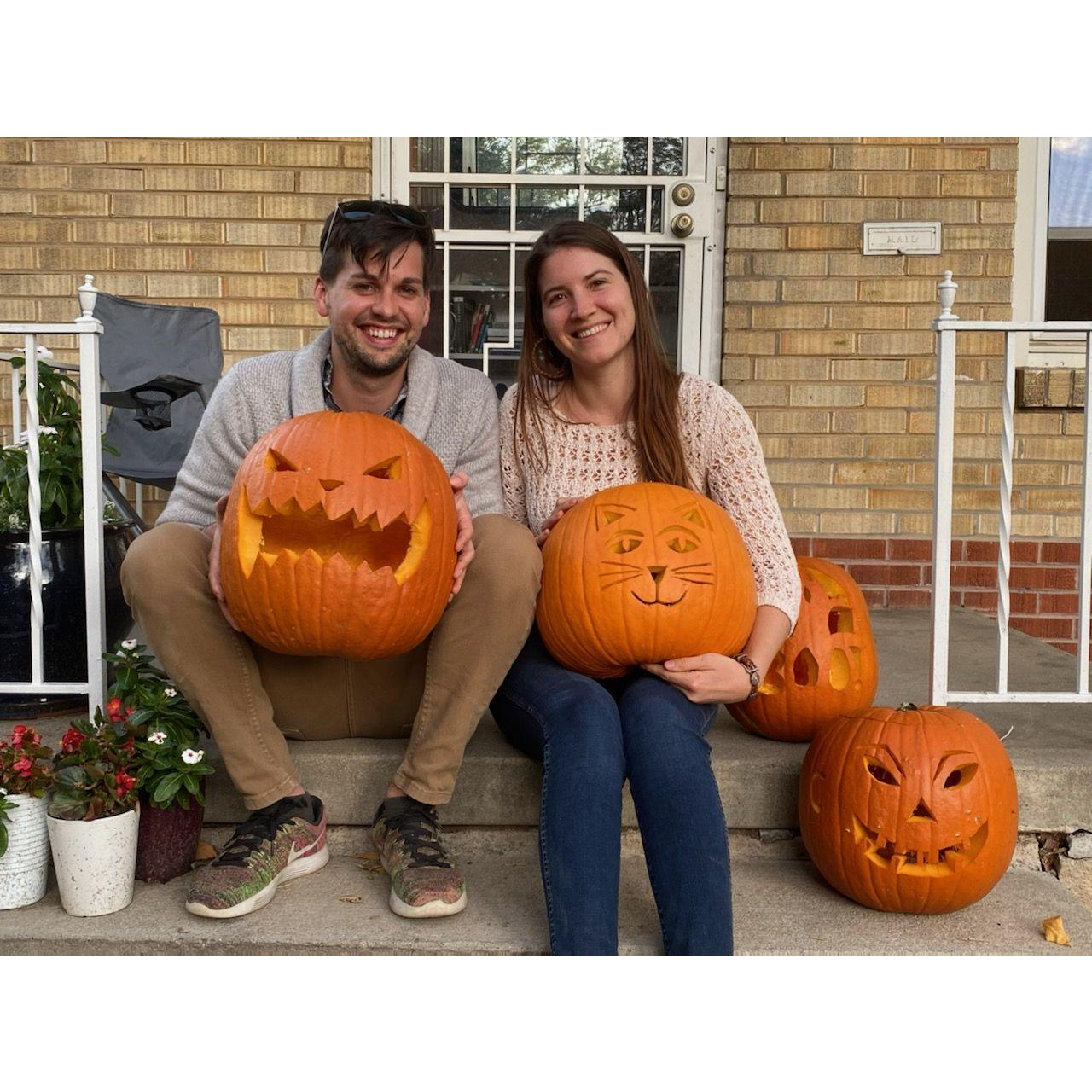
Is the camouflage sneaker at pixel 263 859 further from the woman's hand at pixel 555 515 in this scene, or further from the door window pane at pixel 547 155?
the door window pane at pixel 547 155

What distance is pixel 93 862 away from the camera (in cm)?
193

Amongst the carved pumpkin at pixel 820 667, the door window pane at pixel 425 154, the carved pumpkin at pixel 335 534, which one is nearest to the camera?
the carved pumpkin at pixel 335 534

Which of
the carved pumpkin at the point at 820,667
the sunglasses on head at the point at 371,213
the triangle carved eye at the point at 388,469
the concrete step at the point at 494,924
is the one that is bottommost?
the concrete step at the point at 494,924

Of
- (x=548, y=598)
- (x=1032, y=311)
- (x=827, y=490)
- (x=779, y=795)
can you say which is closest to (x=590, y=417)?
(x=548, y=598)

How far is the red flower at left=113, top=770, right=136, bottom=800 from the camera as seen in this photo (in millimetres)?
1983

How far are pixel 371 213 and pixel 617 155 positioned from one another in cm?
217

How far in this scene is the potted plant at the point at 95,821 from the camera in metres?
1.93

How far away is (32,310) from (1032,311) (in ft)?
12.8

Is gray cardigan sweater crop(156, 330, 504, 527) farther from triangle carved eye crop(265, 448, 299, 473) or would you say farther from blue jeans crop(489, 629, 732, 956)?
blue jeans crop(489, 629, 732, 956)

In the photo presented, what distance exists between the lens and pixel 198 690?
2012mm

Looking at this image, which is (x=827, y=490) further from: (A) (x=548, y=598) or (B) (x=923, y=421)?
(A) (x=548, y=598)

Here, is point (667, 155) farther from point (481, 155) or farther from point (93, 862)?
point (93, 862)

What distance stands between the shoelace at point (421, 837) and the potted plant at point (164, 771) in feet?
1.29

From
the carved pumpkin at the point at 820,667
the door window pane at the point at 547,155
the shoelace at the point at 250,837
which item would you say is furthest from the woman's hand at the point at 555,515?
the door window pane at the point at 547,155
